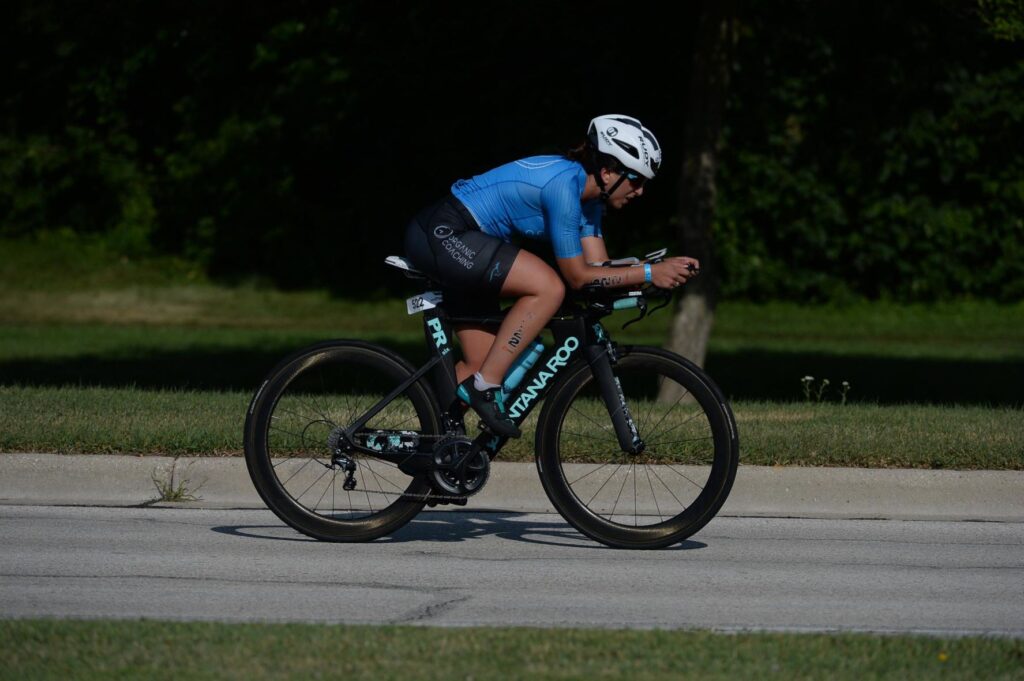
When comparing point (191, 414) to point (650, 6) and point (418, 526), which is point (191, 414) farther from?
point (650, 6)

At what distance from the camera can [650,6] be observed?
17.3 m

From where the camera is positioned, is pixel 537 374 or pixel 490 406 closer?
pixel 490 406

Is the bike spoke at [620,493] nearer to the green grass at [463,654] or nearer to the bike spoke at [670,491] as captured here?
the bike spoke at [670,491]

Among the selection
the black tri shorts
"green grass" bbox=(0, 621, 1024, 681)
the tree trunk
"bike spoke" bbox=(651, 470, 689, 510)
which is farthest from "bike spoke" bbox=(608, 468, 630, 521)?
the tree trunk

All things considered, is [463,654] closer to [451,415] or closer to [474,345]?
[451,415]

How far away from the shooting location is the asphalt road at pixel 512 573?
17.4 ft

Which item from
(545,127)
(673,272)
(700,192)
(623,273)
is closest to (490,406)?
(623,273)

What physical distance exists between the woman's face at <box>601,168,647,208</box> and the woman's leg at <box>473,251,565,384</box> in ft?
1.30

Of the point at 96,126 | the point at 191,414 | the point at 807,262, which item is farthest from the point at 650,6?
the point at 191,414

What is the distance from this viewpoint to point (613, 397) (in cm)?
645

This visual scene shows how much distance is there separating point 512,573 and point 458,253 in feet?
4.19

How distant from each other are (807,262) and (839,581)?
12.5 metres

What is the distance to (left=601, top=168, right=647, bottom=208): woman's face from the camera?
6367 millimetres

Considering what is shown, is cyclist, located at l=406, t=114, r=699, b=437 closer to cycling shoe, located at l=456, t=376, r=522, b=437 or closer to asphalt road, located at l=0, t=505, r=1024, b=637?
cycling shoe, located at l=456, t=376, r=522, b=437
